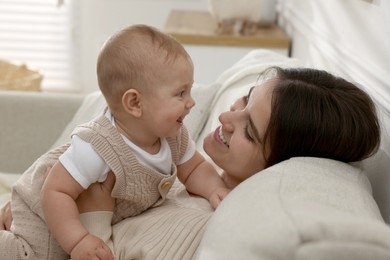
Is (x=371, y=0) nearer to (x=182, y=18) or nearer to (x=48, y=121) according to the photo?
(x=48, y=121)

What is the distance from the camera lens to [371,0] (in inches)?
56.1

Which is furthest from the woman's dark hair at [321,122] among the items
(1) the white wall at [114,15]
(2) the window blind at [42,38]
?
(2) the window blind at [42,38]

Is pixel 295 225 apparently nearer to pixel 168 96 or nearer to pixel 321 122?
pixel 321 122

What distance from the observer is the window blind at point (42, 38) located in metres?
4.37

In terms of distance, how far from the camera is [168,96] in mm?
1156

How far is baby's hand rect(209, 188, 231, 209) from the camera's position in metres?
1.24

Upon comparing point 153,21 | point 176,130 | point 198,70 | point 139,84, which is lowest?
point 153,21

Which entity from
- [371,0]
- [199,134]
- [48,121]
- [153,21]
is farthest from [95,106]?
[153,21]

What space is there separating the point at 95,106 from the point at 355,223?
58.5 inches

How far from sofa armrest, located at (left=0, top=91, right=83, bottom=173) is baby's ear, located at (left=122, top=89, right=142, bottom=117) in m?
1.06

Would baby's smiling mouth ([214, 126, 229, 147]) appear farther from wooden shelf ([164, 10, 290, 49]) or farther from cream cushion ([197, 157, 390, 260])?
wooden shelf ([164, 10, 290, 49])

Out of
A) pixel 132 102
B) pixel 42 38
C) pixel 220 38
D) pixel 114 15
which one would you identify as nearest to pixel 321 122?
pixel 132 102

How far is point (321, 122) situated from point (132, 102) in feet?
1.17

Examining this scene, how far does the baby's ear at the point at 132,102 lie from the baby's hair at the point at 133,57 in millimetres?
12
